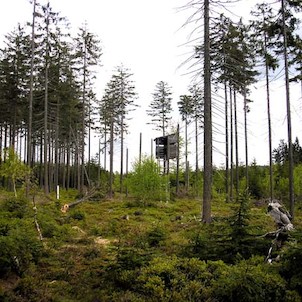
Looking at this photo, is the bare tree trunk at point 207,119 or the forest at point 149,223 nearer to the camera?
the forest at point 149,223

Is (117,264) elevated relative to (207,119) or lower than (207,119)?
lower

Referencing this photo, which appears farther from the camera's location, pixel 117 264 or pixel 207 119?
pixel 207 119

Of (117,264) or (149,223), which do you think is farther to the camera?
(149,223)

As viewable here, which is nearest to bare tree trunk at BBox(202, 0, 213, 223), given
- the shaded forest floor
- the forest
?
the forest

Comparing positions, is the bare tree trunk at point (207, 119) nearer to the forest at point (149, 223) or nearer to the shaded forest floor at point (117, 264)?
the forest at point (149, 223)

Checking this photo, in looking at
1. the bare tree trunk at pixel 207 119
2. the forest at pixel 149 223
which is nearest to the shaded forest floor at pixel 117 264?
the forest at pixel 149 223

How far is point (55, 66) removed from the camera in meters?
27.7

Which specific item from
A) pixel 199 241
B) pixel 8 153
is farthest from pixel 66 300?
pixel 8 153

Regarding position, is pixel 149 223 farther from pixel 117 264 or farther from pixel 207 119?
pixel 117 264

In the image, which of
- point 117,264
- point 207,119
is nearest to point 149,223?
point 207,119

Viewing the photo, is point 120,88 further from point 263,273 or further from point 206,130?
point 263,273

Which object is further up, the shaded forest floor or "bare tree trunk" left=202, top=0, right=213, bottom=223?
"bare tree trunk" left=202, top=0, right=213, bottom=223

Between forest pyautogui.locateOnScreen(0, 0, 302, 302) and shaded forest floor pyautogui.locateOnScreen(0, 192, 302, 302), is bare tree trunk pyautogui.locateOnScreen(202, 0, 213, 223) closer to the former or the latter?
forest pyautogui.locateOnScreen(0, 0, 302, 302)

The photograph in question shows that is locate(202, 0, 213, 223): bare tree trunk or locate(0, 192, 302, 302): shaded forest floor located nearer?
locate(0, 192, 302, 302): shaded forest floor
